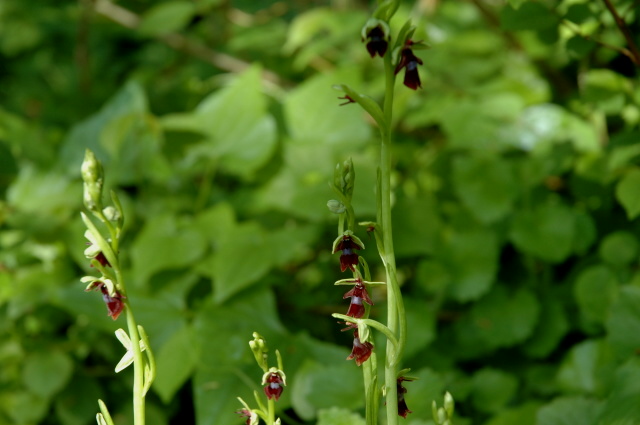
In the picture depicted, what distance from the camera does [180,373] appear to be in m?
1.28

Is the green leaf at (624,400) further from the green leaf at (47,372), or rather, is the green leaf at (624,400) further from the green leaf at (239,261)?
the green leaf at (47,372)

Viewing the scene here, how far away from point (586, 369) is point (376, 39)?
82 cm

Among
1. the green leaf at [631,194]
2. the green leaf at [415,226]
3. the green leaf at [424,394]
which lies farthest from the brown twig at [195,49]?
the green leaf at [424,394]

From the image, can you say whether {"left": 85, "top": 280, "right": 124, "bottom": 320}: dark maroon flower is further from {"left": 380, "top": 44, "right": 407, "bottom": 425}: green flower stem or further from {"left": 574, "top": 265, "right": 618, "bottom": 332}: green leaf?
{"left": 574, "top": 265, "right": 618, "bottom": 332}: green leaf

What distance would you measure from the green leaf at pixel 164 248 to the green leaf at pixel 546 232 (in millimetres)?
675

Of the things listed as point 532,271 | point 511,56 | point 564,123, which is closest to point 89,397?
point 532,271

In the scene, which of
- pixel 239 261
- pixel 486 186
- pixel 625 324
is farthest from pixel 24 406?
pixel 625 324

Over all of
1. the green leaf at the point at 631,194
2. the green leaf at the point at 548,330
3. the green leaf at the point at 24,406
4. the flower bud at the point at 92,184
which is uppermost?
the green leaf at the point at 631,194

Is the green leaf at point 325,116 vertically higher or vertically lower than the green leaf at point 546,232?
higher

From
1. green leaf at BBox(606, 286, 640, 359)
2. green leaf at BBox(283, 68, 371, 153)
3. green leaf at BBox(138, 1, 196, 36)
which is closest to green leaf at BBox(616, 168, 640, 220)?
green leaf at BBox(606, 286, 640, 359)

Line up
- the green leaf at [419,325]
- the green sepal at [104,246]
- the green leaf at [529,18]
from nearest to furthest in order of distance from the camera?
the green sepal at [104,246], the green leaf at [529,18], the green leaf at [419,325]

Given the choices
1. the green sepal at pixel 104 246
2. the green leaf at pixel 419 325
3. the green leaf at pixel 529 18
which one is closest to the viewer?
the green sepal at pixel 104 246

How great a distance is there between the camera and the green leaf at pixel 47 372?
4.83 feet

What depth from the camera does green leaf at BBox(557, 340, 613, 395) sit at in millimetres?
1203
